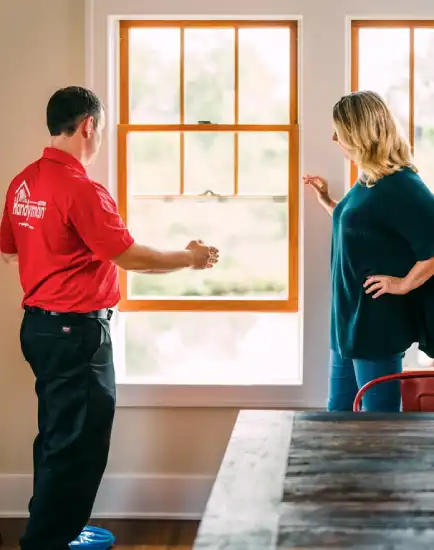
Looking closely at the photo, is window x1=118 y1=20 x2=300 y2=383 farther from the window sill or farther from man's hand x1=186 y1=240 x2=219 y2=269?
man's hand x1=186 y1=240 x2=219 y2=269

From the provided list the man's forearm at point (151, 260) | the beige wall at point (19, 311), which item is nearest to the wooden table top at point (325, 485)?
the man's forearm at point (151, 260)

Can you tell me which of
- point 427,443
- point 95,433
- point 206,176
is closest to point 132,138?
point 206,176

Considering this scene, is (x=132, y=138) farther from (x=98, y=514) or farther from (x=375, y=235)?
(x=98, y=514)

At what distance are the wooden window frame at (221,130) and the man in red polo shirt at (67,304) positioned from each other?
2.27ft

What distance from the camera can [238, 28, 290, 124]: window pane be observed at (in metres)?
3.71

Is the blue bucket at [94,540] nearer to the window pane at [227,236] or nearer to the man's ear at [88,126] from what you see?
the window pane at [227,236]

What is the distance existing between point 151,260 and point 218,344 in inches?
40.4

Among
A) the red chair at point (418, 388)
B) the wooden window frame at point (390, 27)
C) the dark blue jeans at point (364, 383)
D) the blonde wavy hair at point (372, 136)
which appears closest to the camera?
the red chair at point (418, 388)

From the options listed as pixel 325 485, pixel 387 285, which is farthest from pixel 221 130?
pixel 325 485

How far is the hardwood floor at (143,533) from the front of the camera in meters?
3.41

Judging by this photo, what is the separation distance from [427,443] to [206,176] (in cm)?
213

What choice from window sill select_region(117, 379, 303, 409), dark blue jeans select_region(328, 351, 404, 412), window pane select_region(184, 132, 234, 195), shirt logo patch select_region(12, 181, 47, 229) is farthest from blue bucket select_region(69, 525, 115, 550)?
window pane select_region(184, 132, 234, 195)

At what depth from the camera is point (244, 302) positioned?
148 inches

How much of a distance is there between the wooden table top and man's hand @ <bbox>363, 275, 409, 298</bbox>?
82cm
